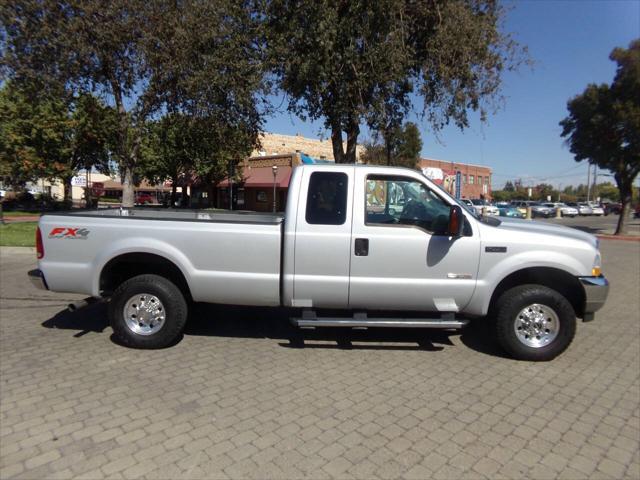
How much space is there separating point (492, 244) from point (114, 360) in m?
4.10

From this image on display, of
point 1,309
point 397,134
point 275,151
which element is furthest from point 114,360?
point 275,151

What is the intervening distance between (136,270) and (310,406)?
9.18 ft

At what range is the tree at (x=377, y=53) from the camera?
8961 millimetres

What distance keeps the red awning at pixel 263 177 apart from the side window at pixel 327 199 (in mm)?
30074

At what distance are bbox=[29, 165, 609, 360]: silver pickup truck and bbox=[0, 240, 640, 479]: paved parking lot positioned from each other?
48 cm

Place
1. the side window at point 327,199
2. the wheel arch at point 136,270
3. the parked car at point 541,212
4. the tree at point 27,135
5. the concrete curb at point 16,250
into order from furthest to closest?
the parked car at point 541,212 → the tree at point 27,135 → the concrete curb at point 16,250 → the wheel arch at point 136,270 → the side window at point 327,199

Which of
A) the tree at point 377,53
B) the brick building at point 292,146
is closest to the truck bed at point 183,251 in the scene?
the tree at point 377,53

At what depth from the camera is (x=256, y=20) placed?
32.8ft

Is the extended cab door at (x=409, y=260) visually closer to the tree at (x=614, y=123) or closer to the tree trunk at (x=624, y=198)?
the tree at (x=614, y=123)

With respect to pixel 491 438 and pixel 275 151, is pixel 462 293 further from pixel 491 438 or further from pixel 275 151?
pixel 275 151

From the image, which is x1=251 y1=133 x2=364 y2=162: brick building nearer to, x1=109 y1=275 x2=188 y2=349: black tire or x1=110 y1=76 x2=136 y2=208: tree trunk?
x1=110 y1=76 x2=136 y2=208: tree trunk

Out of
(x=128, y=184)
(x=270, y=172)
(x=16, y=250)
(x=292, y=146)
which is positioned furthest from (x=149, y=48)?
(x=292, y=146)

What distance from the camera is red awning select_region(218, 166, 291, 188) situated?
118 feet

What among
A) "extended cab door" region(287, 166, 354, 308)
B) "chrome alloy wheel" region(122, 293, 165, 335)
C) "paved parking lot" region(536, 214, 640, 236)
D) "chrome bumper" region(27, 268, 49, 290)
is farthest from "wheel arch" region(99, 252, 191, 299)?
"paved parking lot" region(536, 214, 640, 236)
